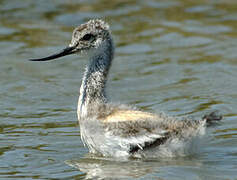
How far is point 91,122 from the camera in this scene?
8352 mm

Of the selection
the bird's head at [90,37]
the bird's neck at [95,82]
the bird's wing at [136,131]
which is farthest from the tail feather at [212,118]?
the bird's head at [90,37]

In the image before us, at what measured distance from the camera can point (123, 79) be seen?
1285cm

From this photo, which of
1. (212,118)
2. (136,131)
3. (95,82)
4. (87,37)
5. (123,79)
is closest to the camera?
(136,131)

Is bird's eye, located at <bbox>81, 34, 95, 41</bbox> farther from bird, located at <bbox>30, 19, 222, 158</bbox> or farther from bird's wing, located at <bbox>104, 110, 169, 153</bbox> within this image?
bird's wing, located at <bbox>104, 110, 169, 153</bbox>

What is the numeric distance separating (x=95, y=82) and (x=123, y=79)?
406cm

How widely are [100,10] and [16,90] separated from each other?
582 centimetres

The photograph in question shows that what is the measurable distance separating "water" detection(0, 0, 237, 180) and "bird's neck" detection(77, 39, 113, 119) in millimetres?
669

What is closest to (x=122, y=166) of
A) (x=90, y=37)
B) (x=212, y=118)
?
(x=212, y=118)

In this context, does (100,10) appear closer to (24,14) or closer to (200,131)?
(24,14)

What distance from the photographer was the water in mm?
8243

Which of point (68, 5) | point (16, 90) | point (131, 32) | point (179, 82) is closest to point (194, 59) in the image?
point (179, 82)

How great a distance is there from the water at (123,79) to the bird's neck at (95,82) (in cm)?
67

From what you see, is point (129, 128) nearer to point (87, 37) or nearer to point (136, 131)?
point (136, 131)

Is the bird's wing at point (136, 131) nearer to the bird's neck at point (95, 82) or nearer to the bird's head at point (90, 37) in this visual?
the bird's neck at point (95, 82)
